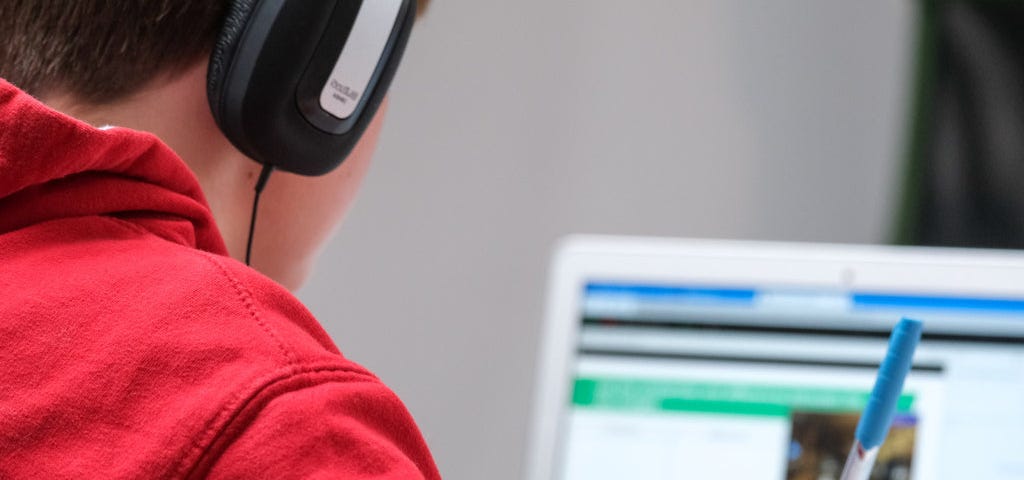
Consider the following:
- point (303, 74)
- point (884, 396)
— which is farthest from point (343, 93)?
point (884, 396)

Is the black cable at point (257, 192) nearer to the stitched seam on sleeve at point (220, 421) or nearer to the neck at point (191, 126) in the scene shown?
the neck at point (191, 126)

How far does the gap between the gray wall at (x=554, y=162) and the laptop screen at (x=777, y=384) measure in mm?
473

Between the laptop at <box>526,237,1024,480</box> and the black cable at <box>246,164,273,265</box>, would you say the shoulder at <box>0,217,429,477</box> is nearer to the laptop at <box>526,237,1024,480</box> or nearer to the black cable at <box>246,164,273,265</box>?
the black cable at <box>246,164,273,265</box>

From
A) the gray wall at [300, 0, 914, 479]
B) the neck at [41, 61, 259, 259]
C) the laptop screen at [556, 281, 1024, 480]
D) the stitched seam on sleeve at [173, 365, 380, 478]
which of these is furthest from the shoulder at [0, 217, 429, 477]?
the gray wall at [300, 0, 914, 479]

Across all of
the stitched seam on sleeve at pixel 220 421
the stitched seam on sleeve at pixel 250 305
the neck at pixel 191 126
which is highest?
the neck at pixel 191 126

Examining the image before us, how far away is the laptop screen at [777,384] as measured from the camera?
→ 0.75 m

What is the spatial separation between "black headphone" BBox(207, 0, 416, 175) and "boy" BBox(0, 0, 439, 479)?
43mm

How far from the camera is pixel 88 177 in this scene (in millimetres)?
475

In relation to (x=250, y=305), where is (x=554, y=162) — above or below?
above

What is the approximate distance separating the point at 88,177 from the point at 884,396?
0.34m

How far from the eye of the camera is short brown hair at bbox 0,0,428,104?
1.79ft

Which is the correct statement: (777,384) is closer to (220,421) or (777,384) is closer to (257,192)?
(257,192)

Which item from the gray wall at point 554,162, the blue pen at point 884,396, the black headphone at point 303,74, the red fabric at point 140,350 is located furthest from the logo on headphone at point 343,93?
the gray wall at point 554,162

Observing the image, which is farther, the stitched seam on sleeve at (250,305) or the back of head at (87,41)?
the back of head at (87,41)
